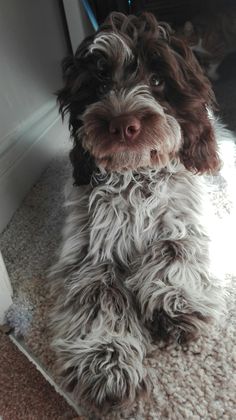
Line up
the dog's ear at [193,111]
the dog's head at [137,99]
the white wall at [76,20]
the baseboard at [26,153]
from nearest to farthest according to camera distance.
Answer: the dog's head at [137,99] → the dog's ear at [193,111] → the baseboard at [26,153] → the white wall at [76,20]

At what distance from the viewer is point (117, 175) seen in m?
1.38

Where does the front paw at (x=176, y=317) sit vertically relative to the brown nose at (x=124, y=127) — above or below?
below

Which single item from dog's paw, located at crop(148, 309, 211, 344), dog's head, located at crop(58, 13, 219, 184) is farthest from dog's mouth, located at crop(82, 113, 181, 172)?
dog's paw, located at crop(148, 309, 211, 344)

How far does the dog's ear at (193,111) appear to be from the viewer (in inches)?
50.8

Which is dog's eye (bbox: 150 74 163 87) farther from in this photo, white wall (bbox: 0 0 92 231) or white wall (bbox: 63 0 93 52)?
white wall (bbox: 63 0 93 52)

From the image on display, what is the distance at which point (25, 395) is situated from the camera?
1171mm

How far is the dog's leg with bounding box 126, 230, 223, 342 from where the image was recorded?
122cm

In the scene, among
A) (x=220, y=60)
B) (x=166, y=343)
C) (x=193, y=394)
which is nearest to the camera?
(x=193, y=394)

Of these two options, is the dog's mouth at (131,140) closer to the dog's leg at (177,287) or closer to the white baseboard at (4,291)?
the dog's leg at (177,287)

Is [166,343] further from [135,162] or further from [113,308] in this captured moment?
[135,162]

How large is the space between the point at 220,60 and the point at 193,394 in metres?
1.84

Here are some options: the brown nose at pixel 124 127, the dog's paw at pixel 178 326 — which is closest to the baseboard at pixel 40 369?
the dog's paw at pixel 178 326

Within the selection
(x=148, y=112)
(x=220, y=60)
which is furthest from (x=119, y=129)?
(x=220, y=60)

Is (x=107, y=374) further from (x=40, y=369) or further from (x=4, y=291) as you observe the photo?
(x=4, y=291)
